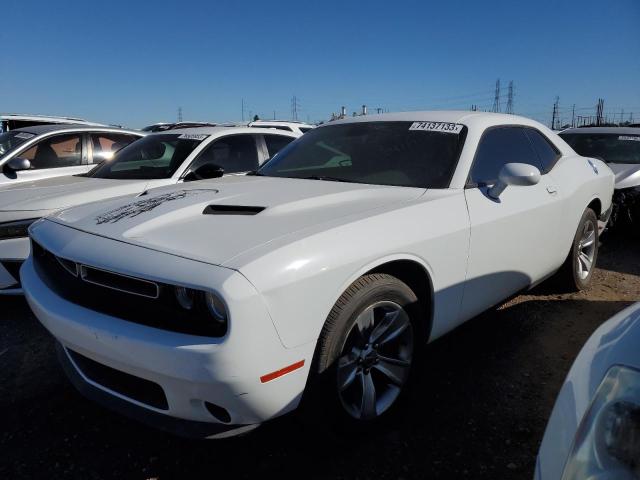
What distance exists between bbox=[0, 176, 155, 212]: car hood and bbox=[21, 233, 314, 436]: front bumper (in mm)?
2360

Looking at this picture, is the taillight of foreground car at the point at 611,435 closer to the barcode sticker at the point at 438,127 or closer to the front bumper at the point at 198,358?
the front bumper at the point at 198,358

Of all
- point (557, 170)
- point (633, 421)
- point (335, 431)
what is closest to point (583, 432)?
point (633, 421)

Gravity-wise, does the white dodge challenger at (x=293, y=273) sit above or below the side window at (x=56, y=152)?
below

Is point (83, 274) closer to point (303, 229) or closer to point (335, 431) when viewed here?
point (303, 229)

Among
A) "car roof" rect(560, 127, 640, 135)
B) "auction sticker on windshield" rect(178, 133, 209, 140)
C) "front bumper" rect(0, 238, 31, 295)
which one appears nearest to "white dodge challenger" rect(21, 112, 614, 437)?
"front bumper" rect(0, 238, 31, 295)

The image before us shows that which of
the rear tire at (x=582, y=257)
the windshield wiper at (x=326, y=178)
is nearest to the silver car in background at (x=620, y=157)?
the rear tire at (x=582, y=257)

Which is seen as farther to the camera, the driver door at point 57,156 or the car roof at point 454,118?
the driver door at point 57,156

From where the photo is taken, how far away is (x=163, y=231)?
2.15 m

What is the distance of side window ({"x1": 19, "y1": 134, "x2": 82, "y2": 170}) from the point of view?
5.82 meters

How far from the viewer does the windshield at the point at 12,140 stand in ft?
19.5

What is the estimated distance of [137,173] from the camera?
4930 millimetres

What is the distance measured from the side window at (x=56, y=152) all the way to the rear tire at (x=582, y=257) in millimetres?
5501

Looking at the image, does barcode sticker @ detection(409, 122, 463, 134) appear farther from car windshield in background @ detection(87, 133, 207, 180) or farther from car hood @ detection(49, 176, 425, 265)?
car windshield in background @ detection(87, 133, 207, 180)

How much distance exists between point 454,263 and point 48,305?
1.92 meters
